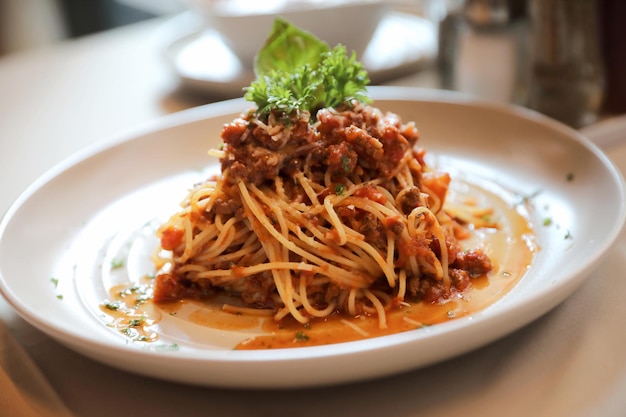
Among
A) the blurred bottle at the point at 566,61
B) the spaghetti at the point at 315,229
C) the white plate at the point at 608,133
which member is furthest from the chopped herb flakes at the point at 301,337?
the blurred bottle at the point at 566,61

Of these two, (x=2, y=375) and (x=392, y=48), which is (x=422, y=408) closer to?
(x=2, y=375)

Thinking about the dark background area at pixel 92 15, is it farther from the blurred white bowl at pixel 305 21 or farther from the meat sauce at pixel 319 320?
the meat sauce at pixel 319 320

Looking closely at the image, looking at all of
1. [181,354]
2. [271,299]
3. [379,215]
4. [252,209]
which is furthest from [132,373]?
[379,215]

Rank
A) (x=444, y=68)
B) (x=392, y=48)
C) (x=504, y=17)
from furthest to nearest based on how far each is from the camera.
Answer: (x=392, y=48) < (x=444, y=68) < (x=504, y=17)

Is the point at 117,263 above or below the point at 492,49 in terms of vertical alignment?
below

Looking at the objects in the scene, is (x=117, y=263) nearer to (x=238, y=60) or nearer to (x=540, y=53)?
(x=238, y=60)

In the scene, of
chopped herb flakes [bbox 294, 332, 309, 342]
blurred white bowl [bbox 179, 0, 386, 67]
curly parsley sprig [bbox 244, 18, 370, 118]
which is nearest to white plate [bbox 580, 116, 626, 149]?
curly parsley sprig [bbox 244, 18, 370, 118]

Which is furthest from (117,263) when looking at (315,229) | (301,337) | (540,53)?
(540,53)
